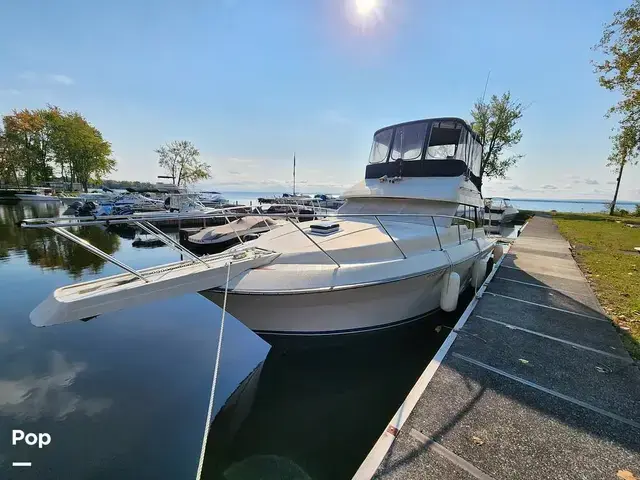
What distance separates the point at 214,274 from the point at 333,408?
2.27 metres

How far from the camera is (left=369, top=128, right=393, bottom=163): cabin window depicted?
23.7 feet

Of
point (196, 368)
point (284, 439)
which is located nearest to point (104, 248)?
point (196, 368)

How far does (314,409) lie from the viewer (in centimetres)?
377

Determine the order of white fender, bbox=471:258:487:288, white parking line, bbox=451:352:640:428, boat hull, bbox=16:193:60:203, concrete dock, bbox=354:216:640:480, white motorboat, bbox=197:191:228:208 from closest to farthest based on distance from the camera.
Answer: concrete dock, bbox=354:216:640:480
white parking line, bbox=451:352:640:428
white fender, bbox=471:258:487:288
white motorboat, bbox=197:191:228:208
boat hull, bbox=16:193:60:203

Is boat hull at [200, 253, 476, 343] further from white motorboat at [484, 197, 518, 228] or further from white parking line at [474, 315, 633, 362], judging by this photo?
white motorboat at [484, 197, 518, 228]

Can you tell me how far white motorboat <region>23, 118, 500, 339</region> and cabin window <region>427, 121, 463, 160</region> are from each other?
0.02 m

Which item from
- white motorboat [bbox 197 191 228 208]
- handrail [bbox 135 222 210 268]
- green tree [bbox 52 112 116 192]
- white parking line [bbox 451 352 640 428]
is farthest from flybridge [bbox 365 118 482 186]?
green tree [bbox 52 112 116 192]

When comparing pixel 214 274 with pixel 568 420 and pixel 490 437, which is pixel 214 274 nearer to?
pixel 490 437

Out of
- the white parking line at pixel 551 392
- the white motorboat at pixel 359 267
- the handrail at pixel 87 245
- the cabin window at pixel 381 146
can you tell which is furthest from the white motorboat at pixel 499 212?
the handrail at pixel 87 245

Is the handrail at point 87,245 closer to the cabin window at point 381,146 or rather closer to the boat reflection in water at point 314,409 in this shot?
the boat reflection in water at point 314,409

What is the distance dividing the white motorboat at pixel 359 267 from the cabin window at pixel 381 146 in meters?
0.28

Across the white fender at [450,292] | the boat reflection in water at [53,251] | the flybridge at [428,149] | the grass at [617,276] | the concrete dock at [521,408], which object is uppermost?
the flybridge at [428,149]

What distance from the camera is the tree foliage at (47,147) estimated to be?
42375 millimetres

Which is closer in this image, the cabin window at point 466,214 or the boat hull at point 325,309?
the boat hull at point 325,309
